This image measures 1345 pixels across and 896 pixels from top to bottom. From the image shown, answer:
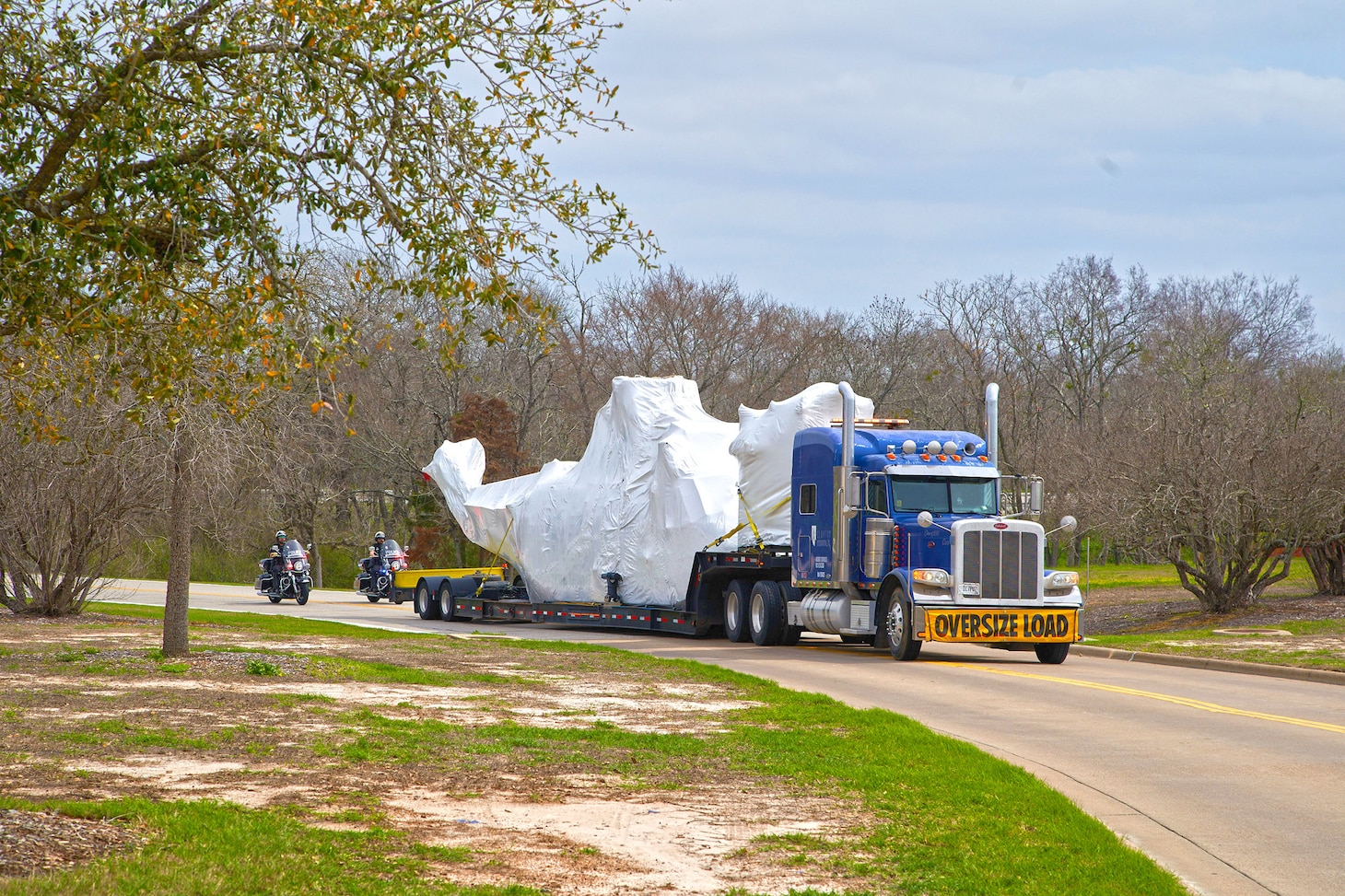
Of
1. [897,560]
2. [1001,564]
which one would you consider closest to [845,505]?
[897,560]

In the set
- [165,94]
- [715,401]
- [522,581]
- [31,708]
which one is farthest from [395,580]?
[165,94]

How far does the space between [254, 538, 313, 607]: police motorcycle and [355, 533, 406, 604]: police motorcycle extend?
5.86 feet

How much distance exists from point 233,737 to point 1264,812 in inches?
295

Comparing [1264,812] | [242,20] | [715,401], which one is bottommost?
[1264,812]

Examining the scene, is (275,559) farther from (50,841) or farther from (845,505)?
(50,841)

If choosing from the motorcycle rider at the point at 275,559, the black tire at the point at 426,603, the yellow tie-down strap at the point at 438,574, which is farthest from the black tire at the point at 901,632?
the motorcycle rider at the point at 275,559

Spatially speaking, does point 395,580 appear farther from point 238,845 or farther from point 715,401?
point 238,845

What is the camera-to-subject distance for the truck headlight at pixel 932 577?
20812mm

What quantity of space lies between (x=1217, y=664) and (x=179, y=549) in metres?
14.6

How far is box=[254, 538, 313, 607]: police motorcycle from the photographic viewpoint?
38.5m

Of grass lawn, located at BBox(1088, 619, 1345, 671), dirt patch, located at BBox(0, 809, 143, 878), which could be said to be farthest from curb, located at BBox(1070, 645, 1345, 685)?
dirt patch, located at BBox(0, 809, 143, 878)

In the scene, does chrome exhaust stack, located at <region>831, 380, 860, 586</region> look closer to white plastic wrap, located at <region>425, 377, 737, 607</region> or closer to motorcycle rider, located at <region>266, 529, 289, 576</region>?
white plastic wrap, located at <region>425, 377, 737, 607</region>

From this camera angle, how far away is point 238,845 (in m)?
→ 6.85

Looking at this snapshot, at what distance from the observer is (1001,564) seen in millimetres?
21266
